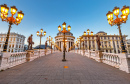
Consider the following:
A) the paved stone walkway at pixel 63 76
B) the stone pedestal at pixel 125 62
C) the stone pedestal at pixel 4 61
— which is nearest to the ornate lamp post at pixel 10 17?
the stone pedestal at pixel 4 61

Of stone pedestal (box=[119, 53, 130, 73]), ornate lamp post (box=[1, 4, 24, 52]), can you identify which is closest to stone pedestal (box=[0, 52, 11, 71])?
ornate lamp post (box=[1, 4, 24, 52])

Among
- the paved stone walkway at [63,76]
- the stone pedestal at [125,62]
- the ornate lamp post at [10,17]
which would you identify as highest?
the ornate lamp post at [10,17]

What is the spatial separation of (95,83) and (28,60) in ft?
27.5

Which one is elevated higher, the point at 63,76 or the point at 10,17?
the point at 10,17

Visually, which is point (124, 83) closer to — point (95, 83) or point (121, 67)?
point (95, 83)

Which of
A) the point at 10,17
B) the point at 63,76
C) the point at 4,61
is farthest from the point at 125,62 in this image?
the point at 10,17

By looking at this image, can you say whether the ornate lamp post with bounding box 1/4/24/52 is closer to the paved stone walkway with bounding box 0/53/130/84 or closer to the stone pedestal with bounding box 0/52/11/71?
the stone pedestal with bounding box 0/52/11/71

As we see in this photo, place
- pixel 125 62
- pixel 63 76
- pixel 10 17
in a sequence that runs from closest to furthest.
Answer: pixel 63 76
pixel 125 62
pixel 10 17

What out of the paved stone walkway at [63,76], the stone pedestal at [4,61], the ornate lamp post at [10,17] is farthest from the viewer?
the ornate lamp post at [10,17]

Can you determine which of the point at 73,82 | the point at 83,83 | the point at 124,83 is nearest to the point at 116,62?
the point at 124,83

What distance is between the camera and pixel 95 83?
2793mm

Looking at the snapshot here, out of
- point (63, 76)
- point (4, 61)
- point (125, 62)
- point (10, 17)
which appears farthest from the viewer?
point (10, 17)

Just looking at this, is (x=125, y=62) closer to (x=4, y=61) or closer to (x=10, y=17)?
(x=4, y=61)

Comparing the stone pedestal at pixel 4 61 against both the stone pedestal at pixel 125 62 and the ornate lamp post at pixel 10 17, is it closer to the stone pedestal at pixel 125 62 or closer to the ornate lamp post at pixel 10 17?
the ornate lamp post at pixel 10 17
